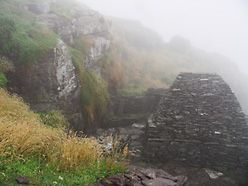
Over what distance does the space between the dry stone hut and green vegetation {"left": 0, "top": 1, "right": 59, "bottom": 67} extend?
606cm

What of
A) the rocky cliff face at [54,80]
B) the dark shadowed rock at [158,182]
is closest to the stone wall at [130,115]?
the rocky cliff face at [54,80]

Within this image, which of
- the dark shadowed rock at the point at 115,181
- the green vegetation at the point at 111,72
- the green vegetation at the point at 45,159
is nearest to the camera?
the green vegetation at the point at 45,159

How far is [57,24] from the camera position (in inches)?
487

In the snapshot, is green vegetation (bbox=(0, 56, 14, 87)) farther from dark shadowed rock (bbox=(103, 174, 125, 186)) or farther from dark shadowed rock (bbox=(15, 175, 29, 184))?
dark shadowed rock (bbox=(103, 174, 125, 186))

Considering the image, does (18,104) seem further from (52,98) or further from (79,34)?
(79,34)

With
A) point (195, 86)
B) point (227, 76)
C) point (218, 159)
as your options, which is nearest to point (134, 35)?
point (227, 76)

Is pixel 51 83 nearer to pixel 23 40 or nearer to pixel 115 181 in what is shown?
pixel 23 40

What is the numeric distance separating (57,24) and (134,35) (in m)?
20.3

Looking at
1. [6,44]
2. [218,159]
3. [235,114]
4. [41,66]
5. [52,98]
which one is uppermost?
[6,44]

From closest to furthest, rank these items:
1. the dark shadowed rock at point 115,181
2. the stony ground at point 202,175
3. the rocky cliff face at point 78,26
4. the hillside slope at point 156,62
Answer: the dark shadowed rock at point 115,181
the stony ground at point 202,175
the rocky cliff face at point 78,26
the hillside slope at point 156,62

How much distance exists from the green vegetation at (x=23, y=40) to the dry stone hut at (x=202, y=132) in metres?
6.06

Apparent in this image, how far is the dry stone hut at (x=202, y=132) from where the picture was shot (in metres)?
8.77

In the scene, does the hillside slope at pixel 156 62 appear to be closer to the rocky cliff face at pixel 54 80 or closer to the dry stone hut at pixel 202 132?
the rocky cliff face at pixel 54 80

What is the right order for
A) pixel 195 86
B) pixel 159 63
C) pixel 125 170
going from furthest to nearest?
pixel 159 63 < pixel 195 86 < pixel 125 170
